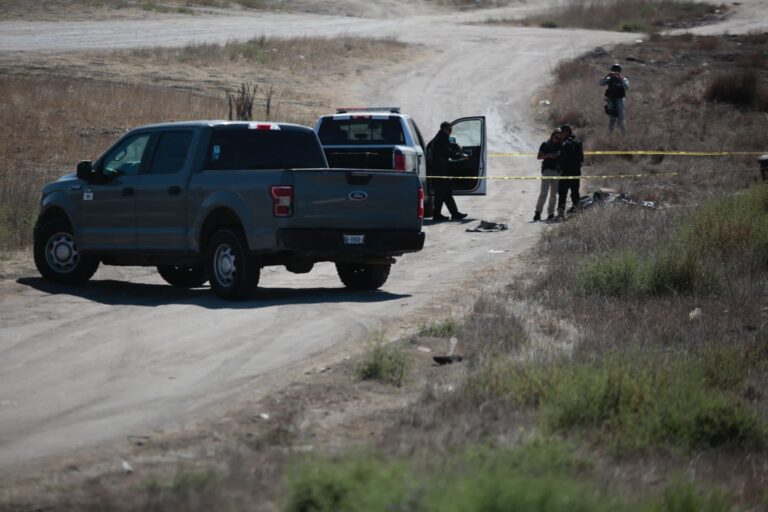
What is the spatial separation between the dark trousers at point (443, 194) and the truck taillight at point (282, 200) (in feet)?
37.4

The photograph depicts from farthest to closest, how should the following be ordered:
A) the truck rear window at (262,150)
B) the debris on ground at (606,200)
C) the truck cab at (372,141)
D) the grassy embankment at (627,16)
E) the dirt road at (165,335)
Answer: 1. the grassy embankment at (627,16)
2. the debris on ground at (606,200)
3. the truck cab at (372,141)
4. the truck rear window at (262,150)
5. the dirt road at (165,335)

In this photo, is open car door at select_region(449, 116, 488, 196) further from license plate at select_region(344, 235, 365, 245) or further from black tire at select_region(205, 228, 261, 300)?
black tire at select_region(205, 228, 261, 300)

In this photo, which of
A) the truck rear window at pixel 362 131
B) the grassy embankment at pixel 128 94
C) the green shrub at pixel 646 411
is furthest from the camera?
the grassy embankment at pixel 128 94

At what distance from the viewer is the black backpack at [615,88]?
34.2 metres

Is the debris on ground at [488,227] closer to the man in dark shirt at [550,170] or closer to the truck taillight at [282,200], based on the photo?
the man in dark shirt at [550,170]

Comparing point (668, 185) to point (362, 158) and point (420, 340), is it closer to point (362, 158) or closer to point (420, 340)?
point (362, 158)

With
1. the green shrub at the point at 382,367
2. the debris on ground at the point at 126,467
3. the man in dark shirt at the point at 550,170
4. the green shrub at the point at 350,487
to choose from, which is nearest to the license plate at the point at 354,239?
the green shrub at the point at 382,367

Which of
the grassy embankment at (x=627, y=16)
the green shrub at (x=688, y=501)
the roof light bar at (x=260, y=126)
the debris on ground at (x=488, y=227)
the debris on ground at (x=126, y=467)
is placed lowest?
the debris on ground at (x=488, y=227)

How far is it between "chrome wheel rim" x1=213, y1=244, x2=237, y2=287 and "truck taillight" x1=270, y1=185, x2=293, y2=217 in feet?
2.53

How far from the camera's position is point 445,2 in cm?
8350

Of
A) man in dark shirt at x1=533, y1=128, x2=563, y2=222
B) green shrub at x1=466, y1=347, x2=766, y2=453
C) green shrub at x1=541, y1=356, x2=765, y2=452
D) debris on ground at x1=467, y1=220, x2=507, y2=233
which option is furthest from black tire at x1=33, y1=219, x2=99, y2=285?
man in dark shirt at x1=533, y1=128, x2=563, y2=222

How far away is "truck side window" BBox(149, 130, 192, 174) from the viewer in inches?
564

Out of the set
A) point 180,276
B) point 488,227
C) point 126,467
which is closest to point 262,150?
point 180,276

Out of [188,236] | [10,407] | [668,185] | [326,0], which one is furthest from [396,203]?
[326,0]
